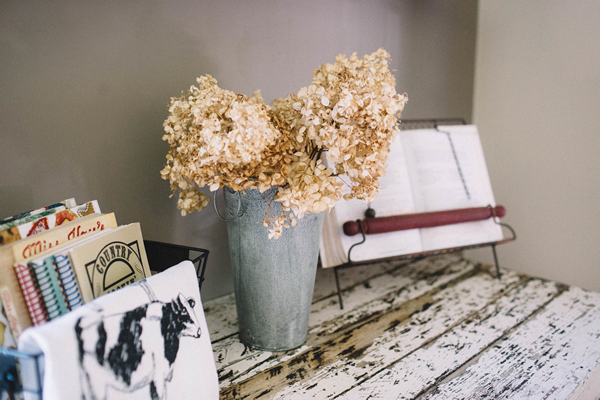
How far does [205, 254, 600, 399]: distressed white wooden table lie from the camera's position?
0.68 metres

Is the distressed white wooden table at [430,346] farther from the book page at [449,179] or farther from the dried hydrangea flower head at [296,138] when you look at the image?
the dried hydrangea flower head at [296,138]

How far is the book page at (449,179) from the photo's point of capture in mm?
1096

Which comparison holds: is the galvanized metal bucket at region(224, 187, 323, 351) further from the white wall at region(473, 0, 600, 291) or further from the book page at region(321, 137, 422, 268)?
the white wall at region(473, 0, 600, 291)

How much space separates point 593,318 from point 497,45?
1.11 meters

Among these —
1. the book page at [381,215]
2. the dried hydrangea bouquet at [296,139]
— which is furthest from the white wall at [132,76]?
the book page at [381,215]

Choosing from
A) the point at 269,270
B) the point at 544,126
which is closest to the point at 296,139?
the point at 269,270

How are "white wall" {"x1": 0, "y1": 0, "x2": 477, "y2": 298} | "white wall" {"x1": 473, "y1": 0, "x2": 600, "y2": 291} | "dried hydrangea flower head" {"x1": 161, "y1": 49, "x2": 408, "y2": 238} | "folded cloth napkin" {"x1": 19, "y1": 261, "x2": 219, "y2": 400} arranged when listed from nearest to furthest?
"folded cloth napkin" {"x1": 19, "y1": 261, "x2": 219, "y2": 400}, "dried hydrangea flower head" {"x1": 161, "y1": 49, "x2": 408, "y2": 238}, "white wall" {"x1": 0, "y1": 0, "x2": 477, "y2": 298}, "white wall" {"x1": 473, "y1": 0, "x2": 600, "y2": 291}

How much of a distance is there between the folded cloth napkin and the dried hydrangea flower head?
19 cm

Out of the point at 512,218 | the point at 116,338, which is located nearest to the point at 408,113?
the point at 512,218

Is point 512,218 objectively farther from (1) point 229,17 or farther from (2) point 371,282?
(1) point 229,17

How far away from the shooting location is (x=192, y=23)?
2.80 feet

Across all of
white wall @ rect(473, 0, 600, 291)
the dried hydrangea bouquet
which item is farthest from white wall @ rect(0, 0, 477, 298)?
white wall @ rect(473, 0, 600, 291)

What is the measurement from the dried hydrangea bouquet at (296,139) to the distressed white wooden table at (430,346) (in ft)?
1.07

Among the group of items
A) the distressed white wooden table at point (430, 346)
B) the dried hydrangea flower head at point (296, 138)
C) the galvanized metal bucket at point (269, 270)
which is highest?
the dried hydrangea flower head at point (296, 138)
